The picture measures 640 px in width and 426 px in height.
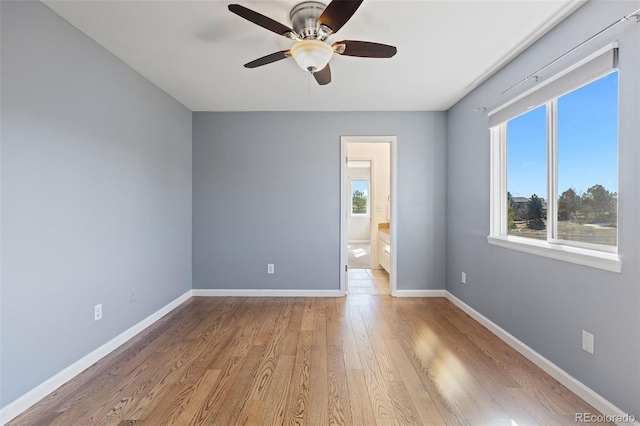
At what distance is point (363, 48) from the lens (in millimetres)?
1815

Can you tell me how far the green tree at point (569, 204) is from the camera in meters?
1.87

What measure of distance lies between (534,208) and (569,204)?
1.17ft

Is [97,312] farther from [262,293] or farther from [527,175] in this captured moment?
[527,175]

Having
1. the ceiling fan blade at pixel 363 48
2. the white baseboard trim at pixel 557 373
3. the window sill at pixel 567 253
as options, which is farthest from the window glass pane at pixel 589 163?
the ceiling fan blade at pixel 363 48

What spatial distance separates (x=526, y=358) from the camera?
217 centimetres

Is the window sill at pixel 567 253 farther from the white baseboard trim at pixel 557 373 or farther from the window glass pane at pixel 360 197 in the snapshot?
the window glass pane at pixel 360 197

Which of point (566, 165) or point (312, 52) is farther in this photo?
point (566, 165)

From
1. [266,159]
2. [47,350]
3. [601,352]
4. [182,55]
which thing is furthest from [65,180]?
[601,352]

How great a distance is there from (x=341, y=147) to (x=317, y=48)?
200cm

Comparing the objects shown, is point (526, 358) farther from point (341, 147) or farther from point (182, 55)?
point (182, 55)

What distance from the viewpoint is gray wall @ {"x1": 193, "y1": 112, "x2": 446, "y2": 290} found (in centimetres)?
371

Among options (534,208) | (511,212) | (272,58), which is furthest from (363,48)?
(511,212)

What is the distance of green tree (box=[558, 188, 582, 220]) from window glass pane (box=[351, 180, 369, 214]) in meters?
7.35

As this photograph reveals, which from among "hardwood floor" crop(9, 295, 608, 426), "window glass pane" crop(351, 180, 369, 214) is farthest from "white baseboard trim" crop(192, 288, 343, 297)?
"window glass pane" crop(351, 180, 369, 214)
